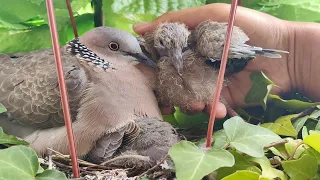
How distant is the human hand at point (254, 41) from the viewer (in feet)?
2.93

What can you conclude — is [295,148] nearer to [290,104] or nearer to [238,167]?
[238,167]

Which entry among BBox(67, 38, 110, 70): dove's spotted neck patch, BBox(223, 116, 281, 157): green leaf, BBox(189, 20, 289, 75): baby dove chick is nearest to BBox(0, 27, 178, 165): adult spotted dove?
BBox(67, 38, 110, 70): dove's spotted neck patch

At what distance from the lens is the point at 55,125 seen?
829 mm

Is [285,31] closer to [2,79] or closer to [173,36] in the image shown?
[173,36]

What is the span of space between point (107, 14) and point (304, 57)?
42cm

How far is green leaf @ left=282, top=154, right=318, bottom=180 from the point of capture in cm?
62

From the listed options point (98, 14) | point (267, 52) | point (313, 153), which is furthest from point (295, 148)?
point (98, 14)

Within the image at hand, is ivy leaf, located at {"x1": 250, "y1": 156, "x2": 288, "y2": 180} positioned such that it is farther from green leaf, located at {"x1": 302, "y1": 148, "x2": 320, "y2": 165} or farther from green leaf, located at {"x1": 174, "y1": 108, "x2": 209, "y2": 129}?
green leaf, located at {"x1": 174, "y1": 108, "x2": 209, "y2": 129}

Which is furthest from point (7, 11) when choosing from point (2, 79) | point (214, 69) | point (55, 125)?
point (214, 69)

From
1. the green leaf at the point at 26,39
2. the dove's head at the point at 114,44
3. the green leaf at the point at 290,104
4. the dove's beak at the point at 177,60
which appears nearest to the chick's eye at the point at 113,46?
the dove's head at the point at 114,44

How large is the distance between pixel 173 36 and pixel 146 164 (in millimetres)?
265

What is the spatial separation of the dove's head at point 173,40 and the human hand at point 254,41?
4 cm

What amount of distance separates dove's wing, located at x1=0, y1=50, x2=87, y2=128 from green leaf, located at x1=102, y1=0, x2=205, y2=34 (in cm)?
13

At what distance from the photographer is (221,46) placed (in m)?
0.88
